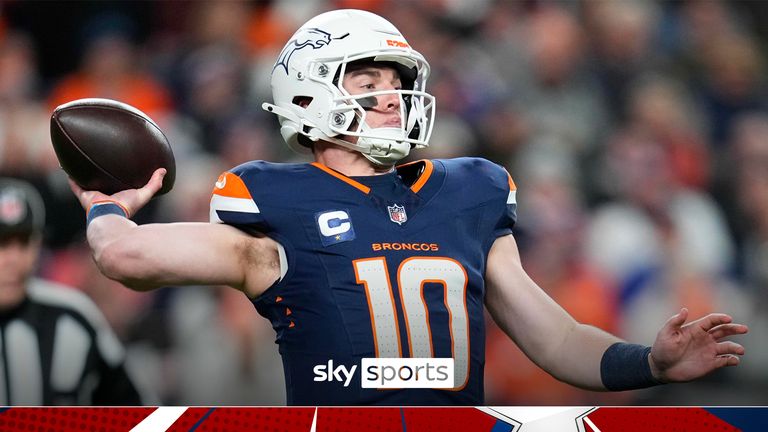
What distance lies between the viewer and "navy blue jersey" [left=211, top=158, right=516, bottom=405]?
6.89 feet

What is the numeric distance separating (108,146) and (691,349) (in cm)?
125

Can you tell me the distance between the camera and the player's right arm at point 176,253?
6.73 ft

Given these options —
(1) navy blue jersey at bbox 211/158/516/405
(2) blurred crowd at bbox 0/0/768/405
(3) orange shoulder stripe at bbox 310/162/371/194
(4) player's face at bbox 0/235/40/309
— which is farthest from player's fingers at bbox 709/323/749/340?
(4) player's face at bbox 0/235/40/309

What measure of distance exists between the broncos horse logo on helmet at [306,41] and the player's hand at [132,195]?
0.39 meters

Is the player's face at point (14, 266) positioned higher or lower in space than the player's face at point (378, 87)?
lower

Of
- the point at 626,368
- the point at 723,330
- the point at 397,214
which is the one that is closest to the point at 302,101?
the point at 397,214

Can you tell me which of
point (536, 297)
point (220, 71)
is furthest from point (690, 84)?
point (536, 297)

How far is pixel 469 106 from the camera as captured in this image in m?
5.00

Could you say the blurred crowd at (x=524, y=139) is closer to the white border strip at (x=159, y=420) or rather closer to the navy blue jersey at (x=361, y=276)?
the navy blue jersey at (x=361, y=276)

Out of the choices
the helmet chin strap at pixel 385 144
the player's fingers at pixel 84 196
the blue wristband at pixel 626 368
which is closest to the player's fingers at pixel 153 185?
the player's fingers at pixel 84 196

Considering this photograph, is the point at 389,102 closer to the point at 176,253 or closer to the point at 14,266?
the point at 176,253

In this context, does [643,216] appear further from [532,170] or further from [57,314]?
[57,314]

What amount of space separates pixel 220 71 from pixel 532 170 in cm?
156

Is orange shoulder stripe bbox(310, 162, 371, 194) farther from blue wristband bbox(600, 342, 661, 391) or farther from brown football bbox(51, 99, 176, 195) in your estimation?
blue wristband bbox(600, 342, 661, 391)
